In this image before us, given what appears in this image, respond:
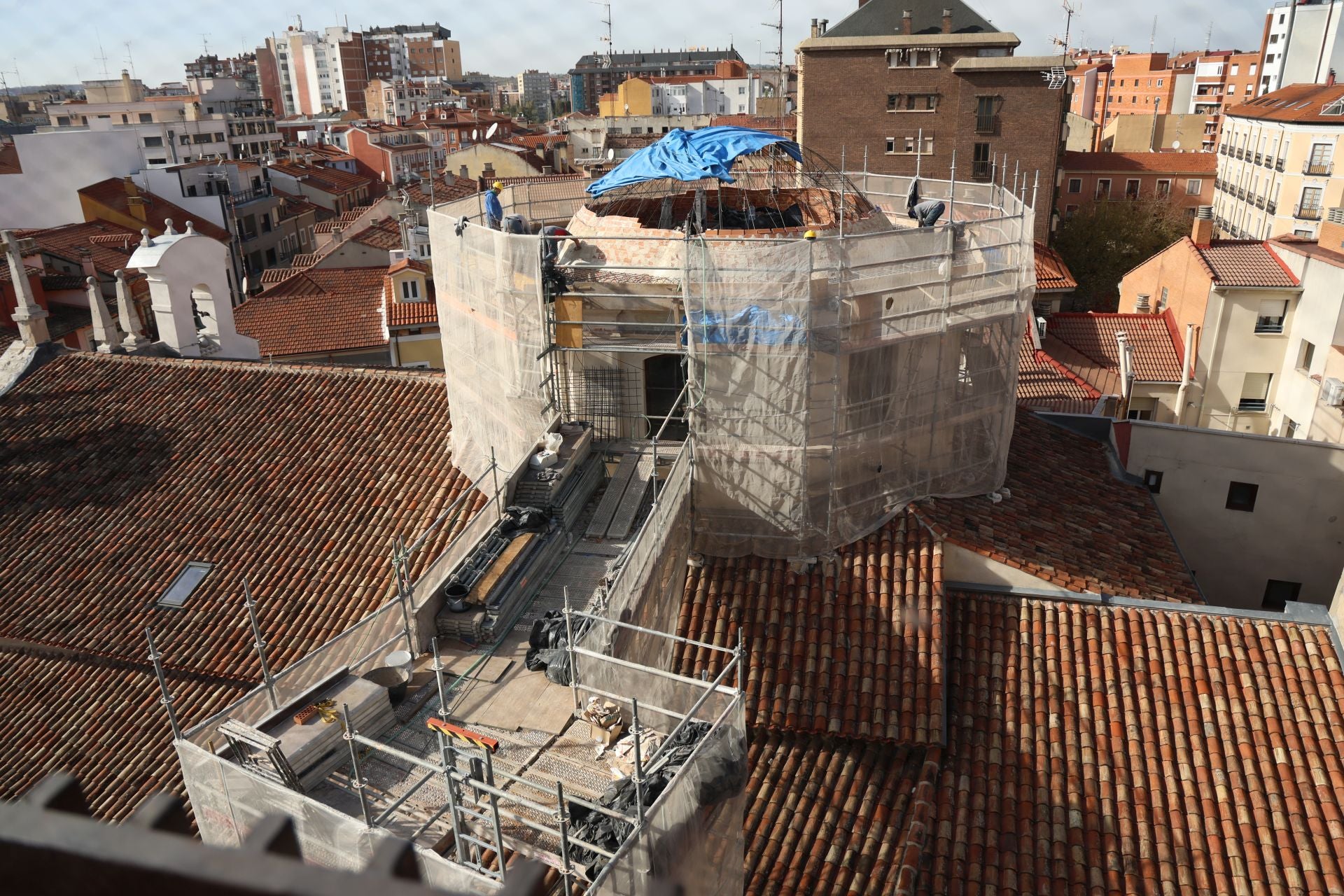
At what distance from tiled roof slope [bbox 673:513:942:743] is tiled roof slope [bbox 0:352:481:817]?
4.28 metres

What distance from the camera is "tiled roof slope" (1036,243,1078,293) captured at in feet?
105

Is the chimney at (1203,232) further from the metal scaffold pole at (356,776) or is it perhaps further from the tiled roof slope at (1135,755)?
the metal scaffold pole at (356,776)

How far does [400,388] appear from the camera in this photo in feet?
56.9

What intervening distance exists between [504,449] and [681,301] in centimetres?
345

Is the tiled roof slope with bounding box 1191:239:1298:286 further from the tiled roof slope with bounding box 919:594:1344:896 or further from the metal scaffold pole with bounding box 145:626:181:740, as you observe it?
the metal scaffold pole with bounding box 145:626:181:740

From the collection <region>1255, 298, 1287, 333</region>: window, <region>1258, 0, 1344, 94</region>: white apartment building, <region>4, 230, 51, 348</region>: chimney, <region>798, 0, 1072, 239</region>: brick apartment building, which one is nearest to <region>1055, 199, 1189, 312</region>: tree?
<region>798, 0, 1072, 239</region>: brick apartment building

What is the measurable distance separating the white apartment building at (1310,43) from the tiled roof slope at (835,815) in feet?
193

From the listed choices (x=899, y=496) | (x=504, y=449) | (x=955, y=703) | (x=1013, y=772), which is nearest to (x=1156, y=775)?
(x=1013, y=772)

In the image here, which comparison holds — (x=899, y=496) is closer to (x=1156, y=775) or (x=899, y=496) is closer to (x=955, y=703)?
(x=955, y=703)

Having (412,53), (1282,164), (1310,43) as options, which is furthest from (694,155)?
(412,53)

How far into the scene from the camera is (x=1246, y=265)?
24.8m

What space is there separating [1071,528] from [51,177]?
151 feet

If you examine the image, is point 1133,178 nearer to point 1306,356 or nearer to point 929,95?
point 929,95

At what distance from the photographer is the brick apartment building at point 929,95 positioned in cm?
3816
